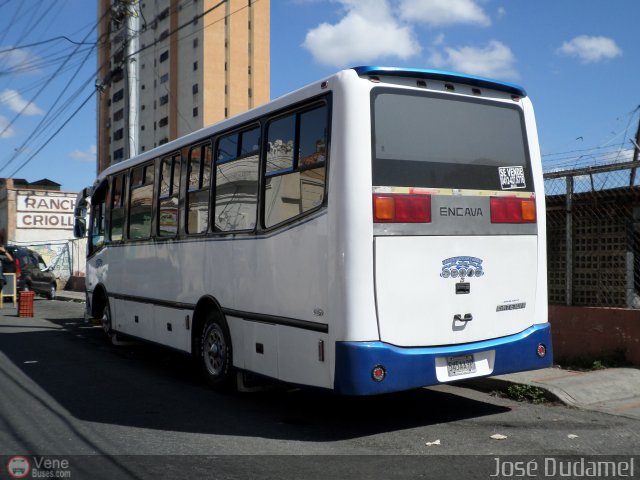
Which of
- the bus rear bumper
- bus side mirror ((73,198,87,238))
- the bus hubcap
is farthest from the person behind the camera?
bus side mirror ((73,198,87,238))

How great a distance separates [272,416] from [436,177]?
2935mm

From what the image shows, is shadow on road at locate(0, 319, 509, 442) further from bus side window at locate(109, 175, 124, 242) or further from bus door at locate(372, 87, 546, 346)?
bus side window at locate(109, 175, 124, 242)

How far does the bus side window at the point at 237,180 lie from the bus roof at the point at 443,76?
1.67 meters

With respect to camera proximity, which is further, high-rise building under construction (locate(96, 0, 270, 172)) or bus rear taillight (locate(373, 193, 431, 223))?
high-rise building under construction (locate(96, 0, 270, 172))

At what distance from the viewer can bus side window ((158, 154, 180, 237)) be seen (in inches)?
354

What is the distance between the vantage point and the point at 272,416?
6.92m

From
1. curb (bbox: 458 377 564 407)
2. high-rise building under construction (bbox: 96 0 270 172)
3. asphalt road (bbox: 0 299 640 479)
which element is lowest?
asphalt road (bbox: 0 299 640 479)

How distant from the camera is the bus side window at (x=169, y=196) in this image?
8984 millimetres

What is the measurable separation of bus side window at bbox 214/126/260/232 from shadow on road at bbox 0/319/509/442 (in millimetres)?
1981

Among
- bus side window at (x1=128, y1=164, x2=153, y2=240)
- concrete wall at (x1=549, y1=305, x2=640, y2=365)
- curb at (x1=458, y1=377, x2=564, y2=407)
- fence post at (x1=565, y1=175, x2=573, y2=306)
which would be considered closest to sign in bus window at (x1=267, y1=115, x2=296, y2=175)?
curb at (x1=458, y1=377, x2=564, y2=407)

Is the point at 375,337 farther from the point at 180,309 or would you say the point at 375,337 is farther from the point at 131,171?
the point at 131,171

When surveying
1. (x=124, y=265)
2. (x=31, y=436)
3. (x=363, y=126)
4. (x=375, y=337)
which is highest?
(x=363, y=126)

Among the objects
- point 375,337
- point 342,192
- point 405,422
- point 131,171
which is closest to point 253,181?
point 342,192

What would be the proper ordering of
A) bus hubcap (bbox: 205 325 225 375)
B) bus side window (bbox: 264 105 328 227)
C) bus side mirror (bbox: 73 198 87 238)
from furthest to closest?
bus side mirror (bbox: 73 198 87 238) < bus hubcap (bbox: 205 325 225 375) < bus side window (bbox: 264 105 328 227)
